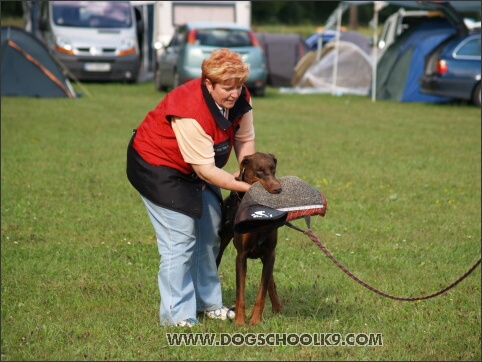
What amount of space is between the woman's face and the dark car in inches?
647

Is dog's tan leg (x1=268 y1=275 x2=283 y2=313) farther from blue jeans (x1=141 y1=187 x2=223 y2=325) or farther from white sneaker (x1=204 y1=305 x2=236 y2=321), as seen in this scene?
blue jeans (x1=141 y1=187 x2=223 y2=325)

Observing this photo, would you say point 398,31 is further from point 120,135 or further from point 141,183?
point 141,183

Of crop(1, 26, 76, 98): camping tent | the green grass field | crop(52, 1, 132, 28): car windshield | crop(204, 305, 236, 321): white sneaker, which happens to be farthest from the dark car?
crop(204, 305, 236, 321): white sneaker

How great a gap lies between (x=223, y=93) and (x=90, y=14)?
22191 millimetres

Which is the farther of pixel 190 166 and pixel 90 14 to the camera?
pixel 90 14

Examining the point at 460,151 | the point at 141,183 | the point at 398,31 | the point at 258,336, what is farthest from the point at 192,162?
the point at 398,31

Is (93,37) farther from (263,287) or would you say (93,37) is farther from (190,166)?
(263,287)

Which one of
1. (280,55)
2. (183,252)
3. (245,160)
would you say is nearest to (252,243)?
(183,252)

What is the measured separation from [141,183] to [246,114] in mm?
764

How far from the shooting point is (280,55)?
28922mm

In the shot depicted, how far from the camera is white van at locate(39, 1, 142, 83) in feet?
83.1

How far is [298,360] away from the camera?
4848 mm

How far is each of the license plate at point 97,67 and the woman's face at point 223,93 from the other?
69.1 ft

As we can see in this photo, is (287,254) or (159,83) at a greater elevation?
(287,254)
